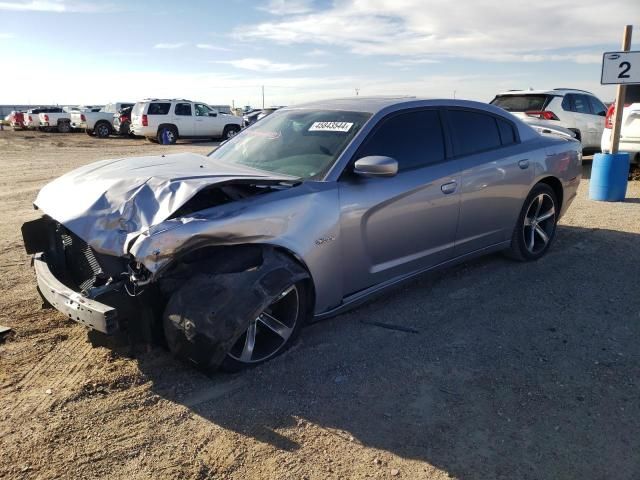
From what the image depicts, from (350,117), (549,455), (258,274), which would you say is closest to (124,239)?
(258,274)

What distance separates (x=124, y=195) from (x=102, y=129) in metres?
27.4

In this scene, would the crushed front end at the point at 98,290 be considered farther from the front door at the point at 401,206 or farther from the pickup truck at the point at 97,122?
the pickup truck at the point at 97,122

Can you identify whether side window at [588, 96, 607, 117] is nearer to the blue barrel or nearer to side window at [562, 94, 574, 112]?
side window at [562, 94, 574, 112]

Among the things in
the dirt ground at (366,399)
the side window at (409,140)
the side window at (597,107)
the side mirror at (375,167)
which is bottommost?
the dirt ground at (366,399)

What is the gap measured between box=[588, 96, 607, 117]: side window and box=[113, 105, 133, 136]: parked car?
68.4 feet

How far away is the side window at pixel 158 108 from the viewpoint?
73.0 feet

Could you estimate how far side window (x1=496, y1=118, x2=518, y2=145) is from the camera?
5.09 meters

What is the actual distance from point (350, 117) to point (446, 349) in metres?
1.86

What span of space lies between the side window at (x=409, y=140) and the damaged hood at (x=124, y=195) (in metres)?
0.77

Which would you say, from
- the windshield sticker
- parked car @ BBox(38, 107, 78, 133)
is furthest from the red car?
the windshield sticker

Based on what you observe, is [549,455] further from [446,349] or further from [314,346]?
[314,346]

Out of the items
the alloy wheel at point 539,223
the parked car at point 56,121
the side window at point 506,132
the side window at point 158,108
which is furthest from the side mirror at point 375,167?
the parked car at point 56,121

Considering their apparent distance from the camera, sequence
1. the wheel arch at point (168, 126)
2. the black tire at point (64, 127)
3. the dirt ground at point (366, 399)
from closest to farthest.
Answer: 1. the dirt ground at point (366, 399)
2. the wheel arch at point (168, 126)
3. the black tire at point (64, 127)

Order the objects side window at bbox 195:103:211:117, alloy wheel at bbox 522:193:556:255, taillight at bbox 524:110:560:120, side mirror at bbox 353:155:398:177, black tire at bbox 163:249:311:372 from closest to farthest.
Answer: black tire at bbox 163:249:311:372
side mirror at bbox 353:155:398:177
alloy wheel at bbox 522:193:556:255
taillight at bbox 524:110:560:120
side window at bbox 195:103:211:117
